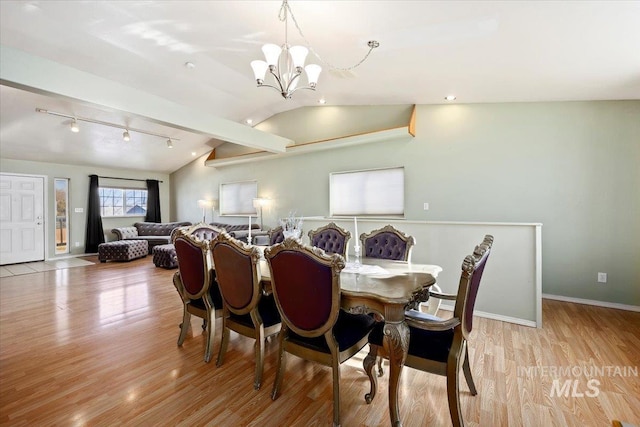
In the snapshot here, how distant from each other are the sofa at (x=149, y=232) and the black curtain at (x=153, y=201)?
0.44m

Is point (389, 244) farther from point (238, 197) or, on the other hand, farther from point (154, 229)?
point (154, 229)

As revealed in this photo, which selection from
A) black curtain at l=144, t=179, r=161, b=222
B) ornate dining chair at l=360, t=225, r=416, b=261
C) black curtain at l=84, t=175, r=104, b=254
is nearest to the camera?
ornate dining chair at l=360, t=225, r=416, b=261

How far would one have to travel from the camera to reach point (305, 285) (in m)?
1.67

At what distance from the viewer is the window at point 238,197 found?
7.40 meters

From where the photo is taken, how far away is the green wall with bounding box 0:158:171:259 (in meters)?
6.70

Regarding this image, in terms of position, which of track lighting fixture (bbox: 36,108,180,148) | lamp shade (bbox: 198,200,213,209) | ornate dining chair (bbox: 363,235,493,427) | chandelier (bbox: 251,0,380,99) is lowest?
ornate dining chair (bbox: 363,235,493,427)

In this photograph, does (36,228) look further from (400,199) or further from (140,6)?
(400,199)

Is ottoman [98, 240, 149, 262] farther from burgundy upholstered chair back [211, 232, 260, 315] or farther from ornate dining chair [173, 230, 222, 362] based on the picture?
burgundy upholstered chair back [211, 232, 260, 315]

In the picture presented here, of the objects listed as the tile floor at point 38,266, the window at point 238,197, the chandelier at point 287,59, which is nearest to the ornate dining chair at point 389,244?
the chandelier at point 287,59

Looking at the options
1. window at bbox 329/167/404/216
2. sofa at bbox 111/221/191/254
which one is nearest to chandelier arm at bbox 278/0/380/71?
window at bbox 329/167/404/216

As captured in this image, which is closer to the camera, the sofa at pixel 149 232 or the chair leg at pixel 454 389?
the chair leg at pixel 454 389

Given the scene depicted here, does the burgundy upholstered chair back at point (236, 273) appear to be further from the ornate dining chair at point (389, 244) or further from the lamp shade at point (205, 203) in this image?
the lamp shade at point (205, 203)

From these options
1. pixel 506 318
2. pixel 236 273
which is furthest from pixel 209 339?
pixel 506 318

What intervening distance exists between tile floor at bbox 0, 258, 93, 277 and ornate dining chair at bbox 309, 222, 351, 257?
5.97 meters
